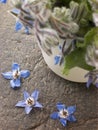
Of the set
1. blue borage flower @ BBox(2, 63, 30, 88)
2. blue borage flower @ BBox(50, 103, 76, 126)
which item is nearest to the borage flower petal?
blue borage flower @ BBox(2, 63, 30, 88)

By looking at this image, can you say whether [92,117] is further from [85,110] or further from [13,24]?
[13,24]

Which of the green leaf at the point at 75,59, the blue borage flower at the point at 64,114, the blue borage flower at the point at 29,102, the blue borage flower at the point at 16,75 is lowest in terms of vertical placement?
the blue borage flower at the point at 64,114

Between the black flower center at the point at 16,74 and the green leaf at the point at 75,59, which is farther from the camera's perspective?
the black flower center at the point at 16,74

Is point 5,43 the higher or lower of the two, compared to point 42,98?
higher

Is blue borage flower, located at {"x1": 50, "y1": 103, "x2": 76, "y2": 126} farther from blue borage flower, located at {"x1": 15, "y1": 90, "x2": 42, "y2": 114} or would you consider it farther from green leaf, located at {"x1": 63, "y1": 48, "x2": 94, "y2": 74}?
green leaf, located at {"x1": 63, "y1": 48, "x2": 94, "y2": 74}

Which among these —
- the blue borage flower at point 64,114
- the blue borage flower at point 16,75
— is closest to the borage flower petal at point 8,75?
the blue borage flower at point 16,75

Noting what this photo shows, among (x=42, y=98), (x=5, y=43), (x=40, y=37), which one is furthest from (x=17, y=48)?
(x=40, y=37)

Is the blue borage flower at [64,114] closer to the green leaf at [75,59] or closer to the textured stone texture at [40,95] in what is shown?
the textured stone texture at [40,95]
